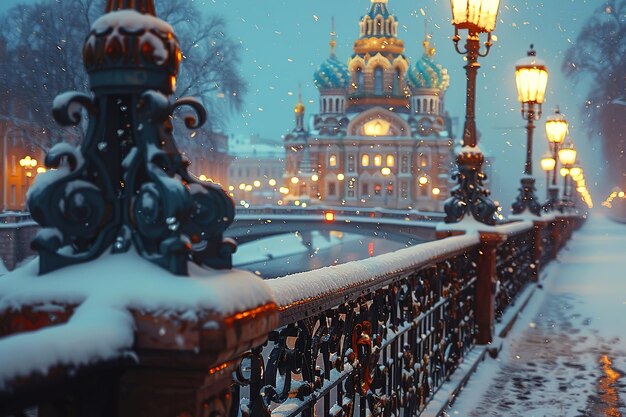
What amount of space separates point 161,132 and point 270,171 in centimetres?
14854

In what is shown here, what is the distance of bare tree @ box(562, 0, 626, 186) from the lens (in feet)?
138

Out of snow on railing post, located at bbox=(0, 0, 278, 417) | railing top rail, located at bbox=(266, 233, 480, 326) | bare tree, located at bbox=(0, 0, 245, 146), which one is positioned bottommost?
railing top rail, located at bbox=(266, 233, 480, 326)

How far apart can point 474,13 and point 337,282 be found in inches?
258

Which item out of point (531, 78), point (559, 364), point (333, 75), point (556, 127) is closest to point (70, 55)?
point (556, 127)

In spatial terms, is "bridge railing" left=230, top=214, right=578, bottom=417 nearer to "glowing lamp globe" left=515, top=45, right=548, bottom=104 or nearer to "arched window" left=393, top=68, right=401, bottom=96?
"glowing lamp globe" left=515, top=45, right=548, bottom=104

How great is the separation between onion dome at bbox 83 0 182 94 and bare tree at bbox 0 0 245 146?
106ft

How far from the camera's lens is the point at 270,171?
494 feet

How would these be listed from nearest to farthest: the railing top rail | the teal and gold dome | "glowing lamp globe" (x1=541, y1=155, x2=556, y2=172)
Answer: the railing top rail < "glowing lamp globe" (x1=541, y1=155, x2=556, y2=172) < the teal and gold dome

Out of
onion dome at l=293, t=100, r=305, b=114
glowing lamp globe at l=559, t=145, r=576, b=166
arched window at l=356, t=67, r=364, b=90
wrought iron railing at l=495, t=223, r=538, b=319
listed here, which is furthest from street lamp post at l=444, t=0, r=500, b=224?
onion dome at l=293, t=100, r=305, b=114

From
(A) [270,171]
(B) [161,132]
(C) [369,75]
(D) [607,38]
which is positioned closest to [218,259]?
(B) [161,132]

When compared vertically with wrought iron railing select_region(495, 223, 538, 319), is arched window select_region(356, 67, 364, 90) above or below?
above

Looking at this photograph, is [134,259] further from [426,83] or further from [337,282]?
[426,83]

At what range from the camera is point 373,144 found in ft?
372

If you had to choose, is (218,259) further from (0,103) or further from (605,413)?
(0,103)
